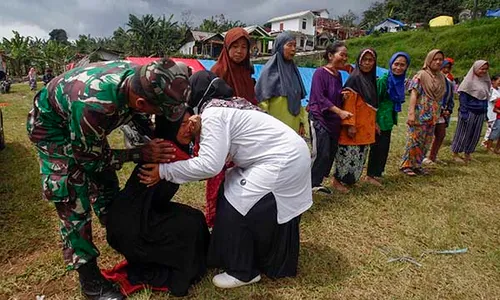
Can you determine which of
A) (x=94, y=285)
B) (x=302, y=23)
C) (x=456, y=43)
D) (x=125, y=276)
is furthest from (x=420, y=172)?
(x=302, y=23)

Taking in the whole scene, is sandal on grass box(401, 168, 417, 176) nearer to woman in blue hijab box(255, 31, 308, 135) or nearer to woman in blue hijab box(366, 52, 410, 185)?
woman in blue hijab box(366, 52, 410, 185)

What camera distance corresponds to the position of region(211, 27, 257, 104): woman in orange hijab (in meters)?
2.87

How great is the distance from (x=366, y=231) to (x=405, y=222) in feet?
1.50

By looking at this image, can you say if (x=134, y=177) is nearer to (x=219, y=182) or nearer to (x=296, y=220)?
(x=219, y=182)

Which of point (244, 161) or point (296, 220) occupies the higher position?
point (244, 161)

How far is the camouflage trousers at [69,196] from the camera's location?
1.71 m

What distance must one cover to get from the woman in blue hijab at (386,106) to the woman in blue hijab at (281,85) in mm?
1086

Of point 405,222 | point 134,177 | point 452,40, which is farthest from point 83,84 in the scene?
point 452,40

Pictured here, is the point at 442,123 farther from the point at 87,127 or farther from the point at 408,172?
the point at 87,127

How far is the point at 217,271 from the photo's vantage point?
2217 millimetres

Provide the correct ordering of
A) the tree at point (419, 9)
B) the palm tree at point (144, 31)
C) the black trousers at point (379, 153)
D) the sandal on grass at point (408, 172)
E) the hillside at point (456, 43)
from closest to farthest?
the black trousers at point (379, 153) → the sandal on grass at point (408, 172) → the hillside at point (456, 43) → the palm tree at point (144, 31) → the tree at point (419, 9)

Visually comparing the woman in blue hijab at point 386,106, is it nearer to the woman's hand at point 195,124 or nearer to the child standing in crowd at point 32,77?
the woman's hand at point 195,124

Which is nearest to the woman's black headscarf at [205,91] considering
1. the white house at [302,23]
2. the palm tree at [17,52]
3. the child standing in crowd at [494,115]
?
the child standing in crowd at [494,115]

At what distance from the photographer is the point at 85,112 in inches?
58.7
